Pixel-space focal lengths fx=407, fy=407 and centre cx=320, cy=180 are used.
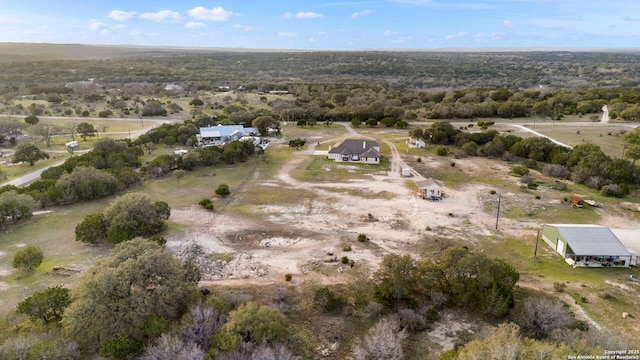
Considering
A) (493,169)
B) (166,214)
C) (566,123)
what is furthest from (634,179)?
(166,214)

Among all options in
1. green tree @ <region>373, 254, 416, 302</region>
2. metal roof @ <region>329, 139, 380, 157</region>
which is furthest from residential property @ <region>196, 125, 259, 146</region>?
green tree @ <region>373, 254, 416, 302</region>

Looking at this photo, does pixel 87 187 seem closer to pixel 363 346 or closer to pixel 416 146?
pixel 363 346

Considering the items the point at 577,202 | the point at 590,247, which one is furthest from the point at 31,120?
the point at 590,247

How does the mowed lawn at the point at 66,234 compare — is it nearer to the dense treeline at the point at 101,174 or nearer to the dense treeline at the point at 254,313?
the dense treeline at the point at 101,174

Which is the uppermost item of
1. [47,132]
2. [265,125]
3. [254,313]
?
[265,125]

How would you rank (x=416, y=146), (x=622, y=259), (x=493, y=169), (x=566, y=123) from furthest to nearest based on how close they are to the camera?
(x=566, y=123) < (x=416, y=146) < (x=493, y=169) < (x=622, y=259)

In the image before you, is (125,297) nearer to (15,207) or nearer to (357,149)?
(15,207)
